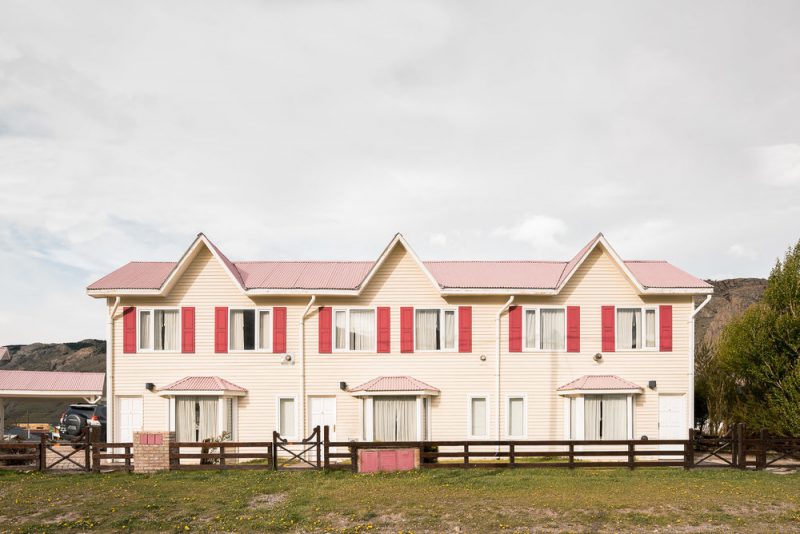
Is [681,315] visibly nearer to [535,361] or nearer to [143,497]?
[535,361]

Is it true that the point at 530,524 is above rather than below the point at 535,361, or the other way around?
below

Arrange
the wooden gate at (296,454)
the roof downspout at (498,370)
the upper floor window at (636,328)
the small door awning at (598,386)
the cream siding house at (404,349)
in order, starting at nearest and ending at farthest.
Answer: the wooden gate at (296,454) < the small door awning at (598,386) < the cream siding house at (404,349) < the roof downspout at (498,370) < the upper floor window at (636,328)

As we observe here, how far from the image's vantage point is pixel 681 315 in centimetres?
2283

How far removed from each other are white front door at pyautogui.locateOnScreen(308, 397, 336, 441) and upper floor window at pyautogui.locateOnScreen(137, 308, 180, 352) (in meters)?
5.79

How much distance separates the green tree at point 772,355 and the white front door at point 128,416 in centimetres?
2404

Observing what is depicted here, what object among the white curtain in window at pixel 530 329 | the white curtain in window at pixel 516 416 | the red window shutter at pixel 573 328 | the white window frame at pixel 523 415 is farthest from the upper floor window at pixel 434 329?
the red window shutter at pixel 573 328

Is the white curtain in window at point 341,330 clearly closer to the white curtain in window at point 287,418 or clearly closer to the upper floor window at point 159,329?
the white curtain in window at point 287,418

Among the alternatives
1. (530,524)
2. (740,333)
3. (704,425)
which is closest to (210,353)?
(530,524)

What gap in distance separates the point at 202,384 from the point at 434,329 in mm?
9058

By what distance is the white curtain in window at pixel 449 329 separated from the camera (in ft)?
74.3

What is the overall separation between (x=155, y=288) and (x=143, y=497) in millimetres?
9272

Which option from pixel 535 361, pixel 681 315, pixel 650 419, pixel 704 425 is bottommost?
pixel 704 425

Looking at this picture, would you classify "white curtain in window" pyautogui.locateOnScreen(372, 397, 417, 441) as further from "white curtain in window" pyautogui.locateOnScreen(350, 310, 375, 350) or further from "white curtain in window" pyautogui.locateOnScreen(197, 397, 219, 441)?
"white curtain in window" pyautogui.locateOnScreen(197, 397, 219, 441)

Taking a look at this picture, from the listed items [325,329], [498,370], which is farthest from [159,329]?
[498,370]
